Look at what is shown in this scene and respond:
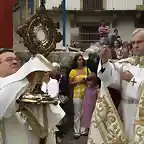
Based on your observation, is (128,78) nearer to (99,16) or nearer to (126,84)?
(126,84)

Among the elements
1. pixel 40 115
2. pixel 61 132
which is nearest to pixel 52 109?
pixel 40 115

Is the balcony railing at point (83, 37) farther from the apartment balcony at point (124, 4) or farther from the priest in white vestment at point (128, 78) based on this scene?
the priest in white vestment at point (128, 78)

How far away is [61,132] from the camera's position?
6520mm

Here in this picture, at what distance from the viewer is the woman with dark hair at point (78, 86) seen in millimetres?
6469

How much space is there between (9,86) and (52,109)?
1.26ft

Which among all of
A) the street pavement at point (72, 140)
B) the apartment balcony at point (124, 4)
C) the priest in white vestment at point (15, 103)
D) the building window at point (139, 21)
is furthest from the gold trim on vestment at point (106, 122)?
the building window at point (139, 21)

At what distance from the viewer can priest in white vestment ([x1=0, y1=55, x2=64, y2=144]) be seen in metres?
2.49

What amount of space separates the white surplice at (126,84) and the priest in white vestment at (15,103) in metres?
1.12

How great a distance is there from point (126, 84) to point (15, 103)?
139cm

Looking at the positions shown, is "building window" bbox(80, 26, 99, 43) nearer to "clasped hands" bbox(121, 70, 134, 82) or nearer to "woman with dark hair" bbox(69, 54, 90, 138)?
"woman with dark hair" bbox(69, 54, 90, 138)

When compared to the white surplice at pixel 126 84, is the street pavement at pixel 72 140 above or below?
below

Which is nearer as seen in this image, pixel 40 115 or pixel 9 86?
pixel 9 86

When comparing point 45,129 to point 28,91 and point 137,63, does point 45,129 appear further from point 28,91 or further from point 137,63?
point 137,63

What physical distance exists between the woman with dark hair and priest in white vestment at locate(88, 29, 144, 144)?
8.79 ft
